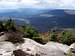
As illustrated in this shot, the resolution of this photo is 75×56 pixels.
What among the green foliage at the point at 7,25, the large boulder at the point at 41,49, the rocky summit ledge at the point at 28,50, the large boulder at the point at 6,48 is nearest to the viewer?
the large boulder at the point at 6,48

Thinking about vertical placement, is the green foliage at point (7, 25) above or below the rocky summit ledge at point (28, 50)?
above

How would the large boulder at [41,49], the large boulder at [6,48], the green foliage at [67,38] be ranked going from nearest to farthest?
1. the large boulder at [6,48]
2. the large boulder at [41,49]
3. the green foliage at [67,38]

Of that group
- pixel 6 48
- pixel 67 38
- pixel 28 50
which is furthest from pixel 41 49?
pixel 67 38

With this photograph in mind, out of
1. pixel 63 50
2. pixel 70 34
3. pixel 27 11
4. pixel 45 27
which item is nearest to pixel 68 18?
pixel 27 11

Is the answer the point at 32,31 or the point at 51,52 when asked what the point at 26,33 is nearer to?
the point at 32,31

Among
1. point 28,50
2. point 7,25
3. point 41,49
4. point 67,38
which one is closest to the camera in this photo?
point 28,50

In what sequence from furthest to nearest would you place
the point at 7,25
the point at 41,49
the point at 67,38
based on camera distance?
the point at 67,38
the point at 7,25
the point at 41,49

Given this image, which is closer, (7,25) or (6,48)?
(6,48)

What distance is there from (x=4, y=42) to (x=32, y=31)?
301 centimetres

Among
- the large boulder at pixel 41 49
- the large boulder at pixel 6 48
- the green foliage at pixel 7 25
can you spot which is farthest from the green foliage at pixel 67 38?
the large boulder at pixel 6 48

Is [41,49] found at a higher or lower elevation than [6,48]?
lower

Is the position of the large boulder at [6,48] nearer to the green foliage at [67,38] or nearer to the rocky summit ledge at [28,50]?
the rocky summit ledge at [28,50]

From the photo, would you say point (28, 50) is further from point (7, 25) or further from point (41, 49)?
point (7, 25)

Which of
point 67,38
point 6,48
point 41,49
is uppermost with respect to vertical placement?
point 6,48
